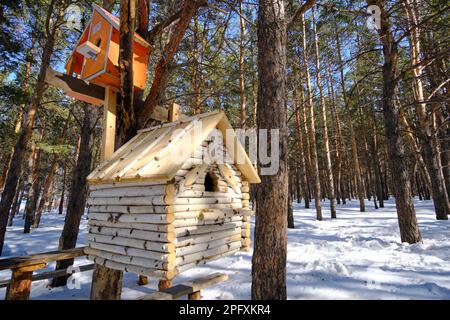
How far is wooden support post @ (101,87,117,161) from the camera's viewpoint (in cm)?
313

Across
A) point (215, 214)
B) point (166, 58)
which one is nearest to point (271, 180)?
point (215, 214)

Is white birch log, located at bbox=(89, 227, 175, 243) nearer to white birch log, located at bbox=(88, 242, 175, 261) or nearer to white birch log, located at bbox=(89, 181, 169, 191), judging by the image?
white birch log, located at bbox=(88, 242, 175, 261)

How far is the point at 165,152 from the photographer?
94.9 inches

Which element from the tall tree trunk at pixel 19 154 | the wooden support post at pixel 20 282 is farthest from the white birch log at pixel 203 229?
the tall tree trunk at pixel 19 154

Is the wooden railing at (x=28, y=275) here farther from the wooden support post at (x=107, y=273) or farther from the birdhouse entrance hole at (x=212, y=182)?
the birdhouse entrance hole at (x=212, y=182)

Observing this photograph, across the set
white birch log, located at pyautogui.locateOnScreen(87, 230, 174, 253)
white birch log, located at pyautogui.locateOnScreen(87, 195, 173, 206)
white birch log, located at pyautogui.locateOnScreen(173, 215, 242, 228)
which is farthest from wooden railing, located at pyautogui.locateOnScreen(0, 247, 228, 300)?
white birch log, located at pyautogui.locateOnScreen(87, 195, 173, 206)

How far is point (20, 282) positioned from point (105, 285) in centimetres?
151

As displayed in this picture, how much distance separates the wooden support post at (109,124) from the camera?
3135mm

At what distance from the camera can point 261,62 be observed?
132 inches

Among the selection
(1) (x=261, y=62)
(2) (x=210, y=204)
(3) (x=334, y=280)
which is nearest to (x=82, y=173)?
(2) (x=210, y=204)

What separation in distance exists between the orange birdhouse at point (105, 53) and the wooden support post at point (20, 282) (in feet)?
9.00

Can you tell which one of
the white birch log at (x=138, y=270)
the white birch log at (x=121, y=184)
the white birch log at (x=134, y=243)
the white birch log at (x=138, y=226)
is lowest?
the white birch log at (x=138, y=270)

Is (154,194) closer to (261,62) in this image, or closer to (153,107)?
(153,107)

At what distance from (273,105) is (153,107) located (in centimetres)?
166
